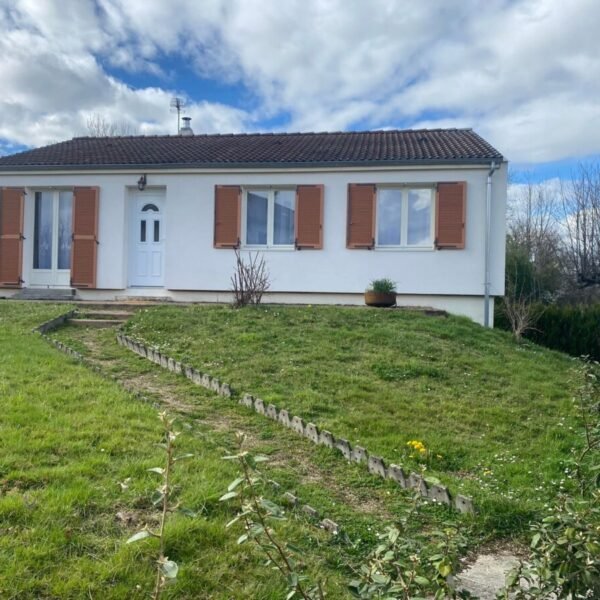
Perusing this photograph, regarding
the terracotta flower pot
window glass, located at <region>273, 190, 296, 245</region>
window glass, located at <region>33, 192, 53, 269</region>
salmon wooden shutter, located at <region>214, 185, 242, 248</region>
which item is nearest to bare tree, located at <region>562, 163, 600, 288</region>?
the terracotta flower pot

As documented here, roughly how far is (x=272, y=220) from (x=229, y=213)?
101 centimetres

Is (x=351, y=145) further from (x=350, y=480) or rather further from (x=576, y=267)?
(x=576, y=267)

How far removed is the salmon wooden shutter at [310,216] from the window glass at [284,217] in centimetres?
35

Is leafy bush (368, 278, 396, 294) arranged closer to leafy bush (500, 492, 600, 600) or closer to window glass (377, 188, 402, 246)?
window glass (377, 188, 402, 246)

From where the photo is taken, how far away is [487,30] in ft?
35.3

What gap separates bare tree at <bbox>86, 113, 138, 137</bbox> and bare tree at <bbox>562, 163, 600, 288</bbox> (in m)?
25.6

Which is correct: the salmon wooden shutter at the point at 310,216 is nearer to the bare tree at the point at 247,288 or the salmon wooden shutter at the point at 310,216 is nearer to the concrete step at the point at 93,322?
the bare tree at the point at 247,288

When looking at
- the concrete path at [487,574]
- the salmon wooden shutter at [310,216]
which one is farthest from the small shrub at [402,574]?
the salmon wooden shutter at [310,216]

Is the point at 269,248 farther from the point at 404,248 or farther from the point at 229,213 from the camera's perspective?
the point at 404,248

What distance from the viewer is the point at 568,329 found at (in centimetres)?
1367

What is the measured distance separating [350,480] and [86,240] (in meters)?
10.6

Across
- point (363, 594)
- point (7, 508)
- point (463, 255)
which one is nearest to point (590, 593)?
point (363, 594)

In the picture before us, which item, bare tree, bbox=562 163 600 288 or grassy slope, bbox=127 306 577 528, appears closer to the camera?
grassy slope, bbox=127 306 577 528

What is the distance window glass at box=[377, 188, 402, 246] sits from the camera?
38.3 ft
